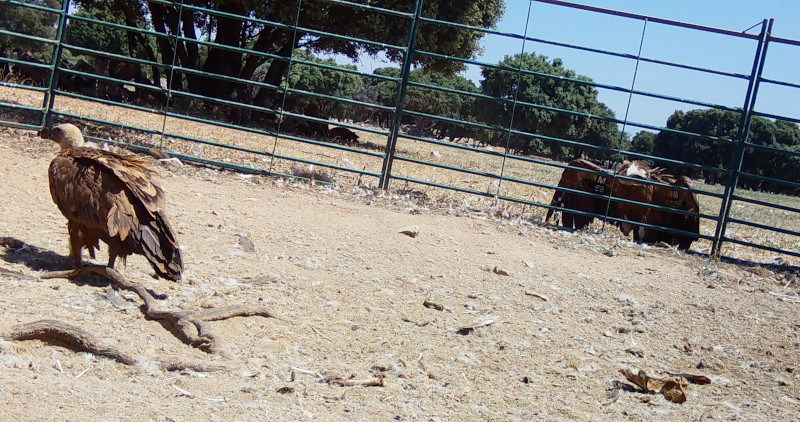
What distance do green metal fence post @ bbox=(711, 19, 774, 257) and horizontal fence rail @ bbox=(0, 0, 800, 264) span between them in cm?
2

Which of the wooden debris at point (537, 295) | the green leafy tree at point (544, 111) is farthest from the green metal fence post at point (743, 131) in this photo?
the green leafy tree at point (544, 111)

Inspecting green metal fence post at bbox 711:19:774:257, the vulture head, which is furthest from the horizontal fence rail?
the vulture head

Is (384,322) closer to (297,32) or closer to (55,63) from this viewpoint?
(55,63)

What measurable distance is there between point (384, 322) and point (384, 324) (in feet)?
0.12

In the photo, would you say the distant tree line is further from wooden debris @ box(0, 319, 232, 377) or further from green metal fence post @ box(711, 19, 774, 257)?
wooden debris @ box(0, 319, 232, 377)

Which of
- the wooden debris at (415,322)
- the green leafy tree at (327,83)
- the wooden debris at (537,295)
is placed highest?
the green leafy tree at (327,83)

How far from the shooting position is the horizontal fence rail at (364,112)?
27.3ft

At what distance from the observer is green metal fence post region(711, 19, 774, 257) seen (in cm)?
809

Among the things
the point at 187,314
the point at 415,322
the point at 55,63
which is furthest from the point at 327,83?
the point at 187,314

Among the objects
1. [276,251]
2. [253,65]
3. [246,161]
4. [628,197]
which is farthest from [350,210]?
[253,65]

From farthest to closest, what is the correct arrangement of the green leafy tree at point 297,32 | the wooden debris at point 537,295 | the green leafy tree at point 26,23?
the green leafy tree at point 26,23, the green leafy tree at point 297,32, the wooden debris at point 537,295

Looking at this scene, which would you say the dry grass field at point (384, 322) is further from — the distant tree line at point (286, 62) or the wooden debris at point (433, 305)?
the distant tree line at point (286, 62)

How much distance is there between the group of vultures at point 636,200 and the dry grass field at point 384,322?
149 centimetres

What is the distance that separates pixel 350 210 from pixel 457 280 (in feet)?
6.93
